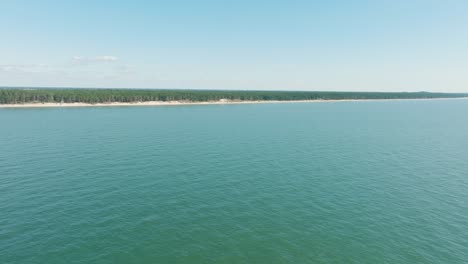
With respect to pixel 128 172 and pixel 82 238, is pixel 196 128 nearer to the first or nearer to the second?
pixel 128 172

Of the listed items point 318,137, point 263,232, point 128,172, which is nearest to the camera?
point 263,232

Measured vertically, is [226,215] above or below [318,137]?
below

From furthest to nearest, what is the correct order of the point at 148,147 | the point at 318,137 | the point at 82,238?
the point at 318,137 < the point at 148,147 < the point at 82,238

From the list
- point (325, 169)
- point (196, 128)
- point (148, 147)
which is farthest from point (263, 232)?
point (196, 128)

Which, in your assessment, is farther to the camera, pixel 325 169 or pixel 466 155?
pixel 466 155

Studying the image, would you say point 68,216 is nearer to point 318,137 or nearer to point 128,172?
point 128,172

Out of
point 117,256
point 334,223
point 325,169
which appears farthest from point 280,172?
point 117,256
